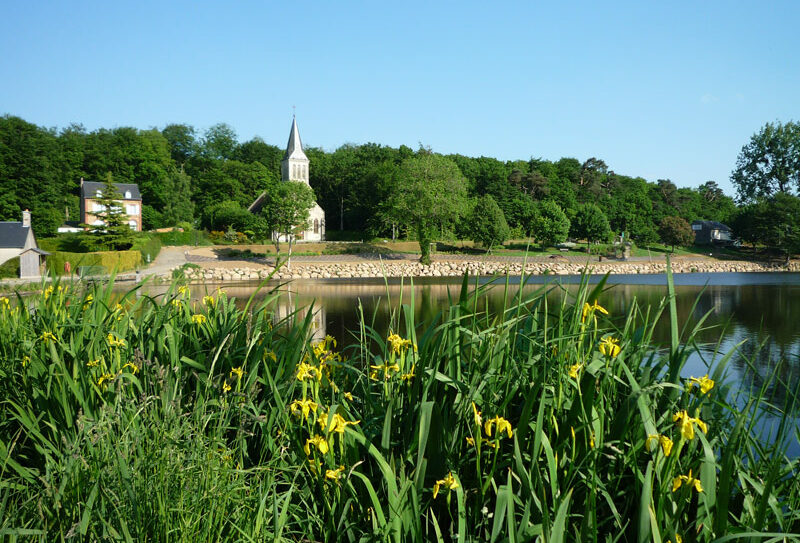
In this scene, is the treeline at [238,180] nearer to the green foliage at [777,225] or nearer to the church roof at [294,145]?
the church roof at [294,145]

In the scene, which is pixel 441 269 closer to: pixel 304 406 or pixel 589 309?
pixel 589 309

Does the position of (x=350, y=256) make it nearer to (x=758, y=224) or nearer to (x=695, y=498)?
(x=758, y=224)

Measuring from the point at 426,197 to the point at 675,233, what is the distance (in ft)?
84.1

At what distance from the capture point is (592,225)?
164 ft

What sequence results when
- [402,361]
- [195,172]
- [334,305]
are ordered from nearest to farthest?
1. [402,361]
2. [334,305]
3. [195,172]

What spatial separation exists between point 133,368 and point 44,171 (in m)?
52.7

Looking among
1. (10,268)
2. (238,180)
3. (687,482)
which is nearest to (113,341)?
(687,482)

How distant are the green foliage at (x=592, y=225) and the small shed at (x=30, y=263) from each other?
127 feet

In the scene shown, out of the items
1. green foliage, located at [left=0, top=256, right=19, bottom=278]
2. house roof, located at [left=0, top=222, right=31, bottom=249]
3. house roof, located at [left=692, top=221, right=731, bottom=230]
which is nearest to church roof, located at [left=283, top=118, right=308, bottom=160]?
house roof, located at [left=0, top=222, right=31, bottom=249]

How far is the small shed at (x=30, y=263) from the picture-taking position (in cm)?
2580

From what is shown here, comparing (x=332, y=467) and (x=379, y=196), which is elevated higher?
(x=379, y=196)

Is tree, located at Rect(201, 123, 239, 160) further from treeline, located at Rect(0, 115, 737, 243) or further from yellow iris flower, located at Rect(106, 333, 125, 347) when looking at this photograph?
yellow iris flower, located at Rect(106, 333, 125, 347)

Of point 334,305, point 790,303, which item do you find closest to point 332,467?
point 334,305

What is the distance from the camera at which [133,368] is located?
9.94ft
